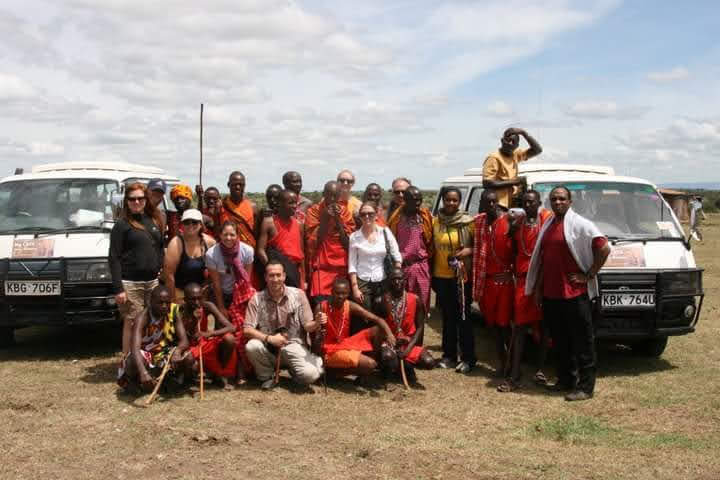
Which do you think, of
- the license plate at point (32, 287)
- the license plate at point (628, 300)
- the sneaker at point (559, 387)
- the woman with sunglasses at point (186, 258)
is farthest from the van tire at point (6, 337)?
the license plate at point (628, 300)

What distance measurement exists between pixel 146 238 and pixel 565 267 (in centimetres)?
356

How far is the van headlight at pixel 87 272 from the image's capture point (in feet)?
22.4

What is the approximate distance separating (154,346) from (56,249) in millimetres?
Result: 1765

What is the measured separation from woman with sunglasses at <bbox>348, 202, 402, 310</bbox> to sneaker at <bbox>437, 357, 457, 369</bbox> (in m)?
1.05

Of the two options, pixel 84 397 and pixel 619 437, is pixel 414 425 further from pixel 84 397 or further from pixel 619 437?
pixel 84 397

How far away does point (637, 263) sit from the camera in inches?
257

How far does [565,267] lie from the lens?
5.87m

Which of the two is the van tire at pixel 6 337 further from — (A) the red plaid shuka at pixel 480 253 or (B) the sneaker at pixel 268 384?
(A) the red plaid shuka at pixel 480 253

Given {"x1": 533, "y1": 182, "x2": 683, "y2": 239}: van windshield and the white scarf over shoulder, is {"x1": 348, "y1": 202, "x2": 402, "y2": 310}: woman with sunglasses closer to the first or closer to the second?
the white scarf over shoulder

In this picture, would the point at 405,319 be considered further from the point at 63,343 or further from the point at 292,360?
the point at 63,343

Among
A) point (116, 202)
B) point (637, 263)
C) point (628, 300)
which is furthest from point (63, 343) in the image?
point (637, 263)

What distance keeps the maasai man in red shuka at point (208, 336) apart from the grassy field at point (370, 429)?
25cm

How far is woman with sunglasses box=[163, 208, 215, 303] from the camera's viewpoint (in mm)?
6148

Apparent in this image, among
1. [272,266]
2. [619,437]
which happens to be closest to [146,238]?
[272,266]
